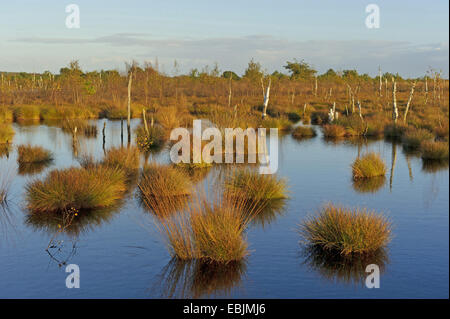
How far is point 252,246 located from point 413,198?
5.70 meters

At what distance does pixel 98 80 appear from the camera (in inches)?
2501

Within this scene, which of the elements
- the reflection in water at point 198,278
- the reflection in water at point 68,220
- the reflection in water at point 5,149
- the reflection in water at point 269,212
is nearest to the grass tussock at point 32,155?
the reflection in water at point 5,149

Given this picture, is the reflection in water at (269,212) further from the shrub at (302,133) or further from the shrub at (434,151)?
the shrub at (302,133)

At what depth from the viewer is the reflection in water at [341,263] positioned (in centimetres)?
815

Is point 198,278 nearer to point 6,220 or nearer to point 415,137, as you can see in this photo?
point 6,220

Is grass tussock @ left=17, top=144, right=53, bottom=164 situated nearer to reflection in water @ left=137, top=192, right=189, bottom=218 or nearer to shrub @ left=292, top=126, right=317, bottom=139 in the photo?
reflection in water @ left=137, top=192, right=189, bottom=218

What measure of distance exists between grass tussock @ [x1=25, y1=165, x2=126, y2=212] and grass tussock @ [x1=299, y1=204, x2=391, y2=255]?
501 centimetres

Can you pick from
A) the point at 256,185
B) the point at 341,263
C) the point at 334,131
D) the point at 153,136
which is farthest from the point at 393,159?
the point at 341,263

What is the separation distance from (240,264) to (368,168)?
858cm

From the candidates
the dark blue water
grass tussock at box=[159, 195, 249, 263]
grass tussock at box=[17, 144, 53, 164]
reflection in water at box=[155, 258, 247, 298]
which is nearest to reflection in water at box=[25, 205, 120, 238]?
the dark blue water

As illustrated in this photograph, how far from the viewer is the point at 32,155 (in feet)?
Result: 61.7

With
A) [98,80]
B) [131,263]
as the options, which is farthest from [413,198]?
[98,80]

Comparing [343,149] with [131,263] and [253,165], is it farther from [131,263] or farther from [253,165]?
[131,263]

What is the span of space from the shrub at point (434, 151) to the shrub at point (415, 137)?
197cm
